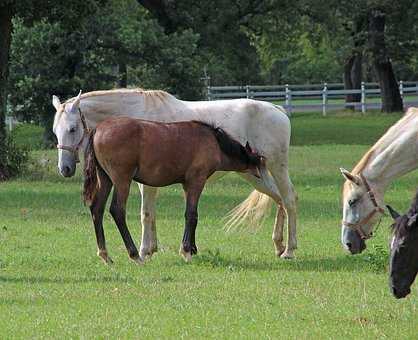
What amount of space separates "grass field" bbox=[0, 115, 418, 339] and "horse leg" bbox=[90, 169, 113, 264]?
208mm

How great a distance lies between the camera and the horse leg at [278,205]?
1389cm

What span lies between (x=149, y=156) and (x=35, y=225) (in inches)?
177

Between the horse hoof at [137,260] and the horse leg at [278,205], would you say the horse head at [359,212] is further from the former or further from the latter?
the horse hoof at [137,260]

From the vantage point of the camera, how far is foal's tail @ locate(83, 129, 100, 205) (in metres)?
12.8

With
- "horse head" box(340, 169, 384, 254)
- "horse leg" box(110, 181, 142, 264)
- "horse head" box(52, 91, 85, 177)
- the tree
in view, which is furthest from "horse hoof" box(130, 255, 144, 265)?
the tree

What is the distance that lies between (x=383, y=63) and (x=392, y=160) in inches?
1489

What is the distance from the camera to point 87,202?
1297 cm

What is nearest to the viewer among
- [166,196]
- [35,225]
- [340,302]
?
[340,302]

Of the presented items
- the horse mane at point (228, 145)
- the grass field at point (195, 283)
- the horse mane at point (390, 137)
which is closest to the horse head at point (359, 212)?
the horse mane at point (390, 137)

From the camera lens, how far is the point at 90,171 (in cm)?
1290

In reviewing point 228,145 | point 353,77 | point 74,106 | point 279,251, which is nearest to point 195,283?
point 228,145

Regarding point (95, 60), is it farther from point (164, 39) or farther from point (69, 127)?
point (69, 127)

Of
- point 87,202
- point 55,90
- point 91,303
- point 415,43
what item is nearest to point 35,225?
point 87,202

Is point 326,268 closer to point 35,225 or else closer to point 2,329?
point 2,329
